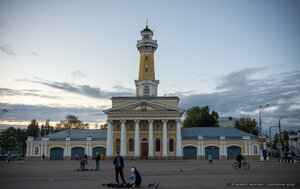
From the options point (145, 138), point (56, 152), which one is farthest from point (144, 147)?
point (56, 152)

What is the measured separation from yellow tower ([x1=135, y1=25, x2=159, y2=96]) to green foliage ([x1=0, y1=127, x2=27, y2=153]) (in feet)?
158

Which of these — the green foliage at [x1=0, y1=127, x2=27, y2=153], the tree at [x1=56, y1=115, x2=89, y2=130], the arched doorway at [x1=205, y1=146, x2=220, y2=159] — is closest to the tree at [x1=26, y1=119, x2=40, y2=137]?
the green foliage at [x1=0, y1=127, x2=27, y2=153]

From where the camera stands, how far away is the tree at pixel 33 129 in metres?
105

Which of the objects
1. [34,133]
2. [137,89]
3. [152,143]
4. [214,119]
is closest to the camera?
[152,143]

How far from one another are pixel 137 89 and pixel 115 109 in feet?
25.9

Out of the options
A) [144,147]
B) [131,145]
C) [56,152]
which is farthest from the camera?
[56,152]

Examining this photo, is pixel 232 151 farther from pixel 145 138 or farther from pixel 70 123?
pixel 70 123

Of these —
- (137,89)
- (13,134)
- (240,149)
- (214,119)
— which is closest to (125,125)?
(137,89)

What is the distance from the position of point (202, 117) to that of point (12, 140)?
56.6 m

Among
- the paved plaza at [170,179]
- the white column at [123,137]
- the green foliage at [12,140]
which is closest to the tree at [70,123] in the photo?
the green foliage at [12,140]

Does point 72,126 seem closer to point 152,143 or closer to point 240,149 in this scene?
point 152,143

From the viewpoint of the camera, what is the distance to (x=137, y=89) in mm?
68750

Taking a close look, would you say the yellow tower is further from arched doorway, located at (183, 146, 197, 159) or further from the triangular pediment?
arched doorway, located at (183, 146, 197, 159)

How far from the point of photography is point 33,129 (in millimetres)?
106938
